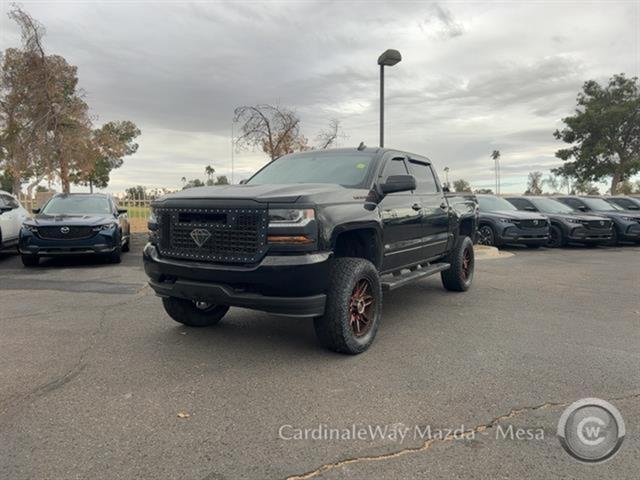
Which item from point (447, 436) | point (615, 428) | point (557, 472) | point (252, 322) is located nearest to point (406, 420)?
point (447, 436)

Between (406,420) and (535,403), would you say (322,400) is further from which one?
(535,403)

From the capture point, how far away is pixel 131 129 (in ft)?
155

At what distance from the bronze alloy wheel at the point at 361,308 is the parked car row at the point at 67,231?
6.69 m

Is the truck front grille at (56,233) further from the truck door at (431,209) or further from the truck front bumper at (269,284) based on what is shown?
the truck door at (431,209)

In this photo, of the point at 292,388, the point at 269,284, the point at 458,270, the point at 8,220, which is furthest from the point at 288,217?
the point at 8,220

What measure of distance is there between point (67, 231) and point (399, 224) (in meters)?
6.79

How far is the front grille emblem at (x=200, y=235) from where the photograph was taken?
4.09 m

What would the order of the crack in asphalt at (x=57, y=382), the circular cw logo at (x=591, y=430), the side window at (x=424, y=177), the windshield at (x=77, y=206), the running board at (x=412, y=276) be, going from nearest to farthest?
the circular cw logo at (x=591, y=430), the crack in asphalt at (x=57, y=382), the running board at (x=412, y=276), the side window at (x=424, y=177), the windshield at (x=77, y=206)

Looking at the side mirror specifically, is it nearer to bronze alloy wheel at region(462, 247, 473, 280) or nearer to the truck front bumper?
A: the truck front bumper

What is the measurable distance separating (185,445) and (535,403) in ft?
7.48

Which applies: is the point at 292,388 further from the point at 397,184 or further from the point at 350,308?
the point at 397,184

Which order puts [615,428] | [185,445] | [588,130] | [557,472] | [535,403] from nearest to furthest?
[557,472], [185,445], [615,428], [535,403], [588,130]

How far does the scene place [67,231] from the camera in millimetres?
9125

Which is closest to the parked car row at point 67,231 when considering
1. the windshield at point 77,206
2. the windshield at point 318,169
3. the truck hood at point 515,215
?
the windshield at point 77,206
